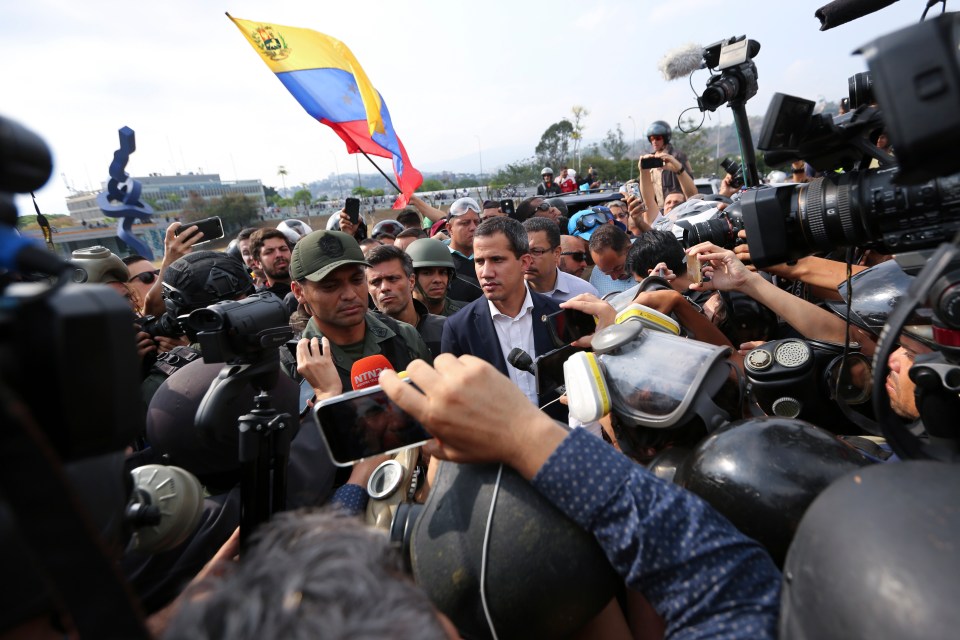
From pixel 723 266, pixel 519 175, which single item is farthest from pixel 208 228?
pixel 519 175

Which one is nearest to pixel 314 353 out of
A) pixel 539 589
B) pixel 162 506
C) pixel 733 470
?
pixel 162 506

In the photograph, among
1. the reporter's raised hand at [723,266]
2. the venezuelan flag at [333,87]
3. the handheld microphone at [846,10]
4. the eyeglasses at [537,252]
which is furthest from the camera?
the venezuelan flag at [333,87]

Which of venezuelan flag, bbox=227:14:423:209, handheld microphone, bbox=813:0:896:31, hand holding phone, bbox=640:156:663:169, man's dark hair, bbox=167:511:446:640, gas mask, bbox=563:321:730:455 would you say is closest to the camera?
man's dark hair, bbox=167:511:446:640

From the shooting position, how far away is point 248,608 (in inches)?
27.1

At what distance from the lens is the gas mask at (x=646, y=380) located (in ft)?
5.43

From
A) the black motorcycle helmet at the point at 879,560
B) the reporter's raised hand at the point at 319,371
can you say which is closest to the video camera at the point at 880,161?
the black motorcycle helmet at the point at 879,560

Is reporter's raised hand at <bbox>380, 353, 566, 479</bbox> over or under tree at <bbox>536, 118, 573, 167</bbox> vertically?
under

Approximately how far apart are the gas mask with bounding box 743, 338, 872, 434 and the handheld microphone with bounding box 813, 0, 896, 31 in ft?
4.15

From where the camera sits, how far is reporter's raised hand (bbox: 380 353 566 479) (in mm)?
1131

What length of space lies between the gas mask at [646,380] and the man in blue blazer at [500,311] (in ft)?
6.36

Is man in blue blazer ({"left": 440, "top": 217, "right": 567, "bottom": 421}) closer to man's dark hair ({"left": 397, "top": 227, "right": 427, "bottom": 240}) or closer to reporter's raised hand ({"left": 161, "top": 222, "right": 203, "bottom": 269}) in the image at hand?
reporter's raised hand ({"left": 161, "top": 222, "right": 203, "bottom": 269})

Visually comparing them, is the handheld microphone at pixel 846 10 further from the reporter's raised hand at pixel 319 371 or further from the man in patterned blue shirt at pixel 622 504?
the reporter's raised hand at pixel 319 371

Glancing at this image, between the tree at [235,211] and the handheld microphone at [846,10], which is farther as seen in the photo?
the tree at [235,211]

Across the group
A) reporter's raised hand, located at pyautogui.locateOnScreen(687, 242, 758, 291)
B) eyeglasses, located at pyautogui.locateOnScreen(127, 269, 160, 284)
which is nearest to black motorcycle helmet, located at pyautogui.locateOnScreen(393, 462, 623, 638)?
reporter's raised hand, located at pyautogui.locateOnScreen(687, 242, 758, 291)
